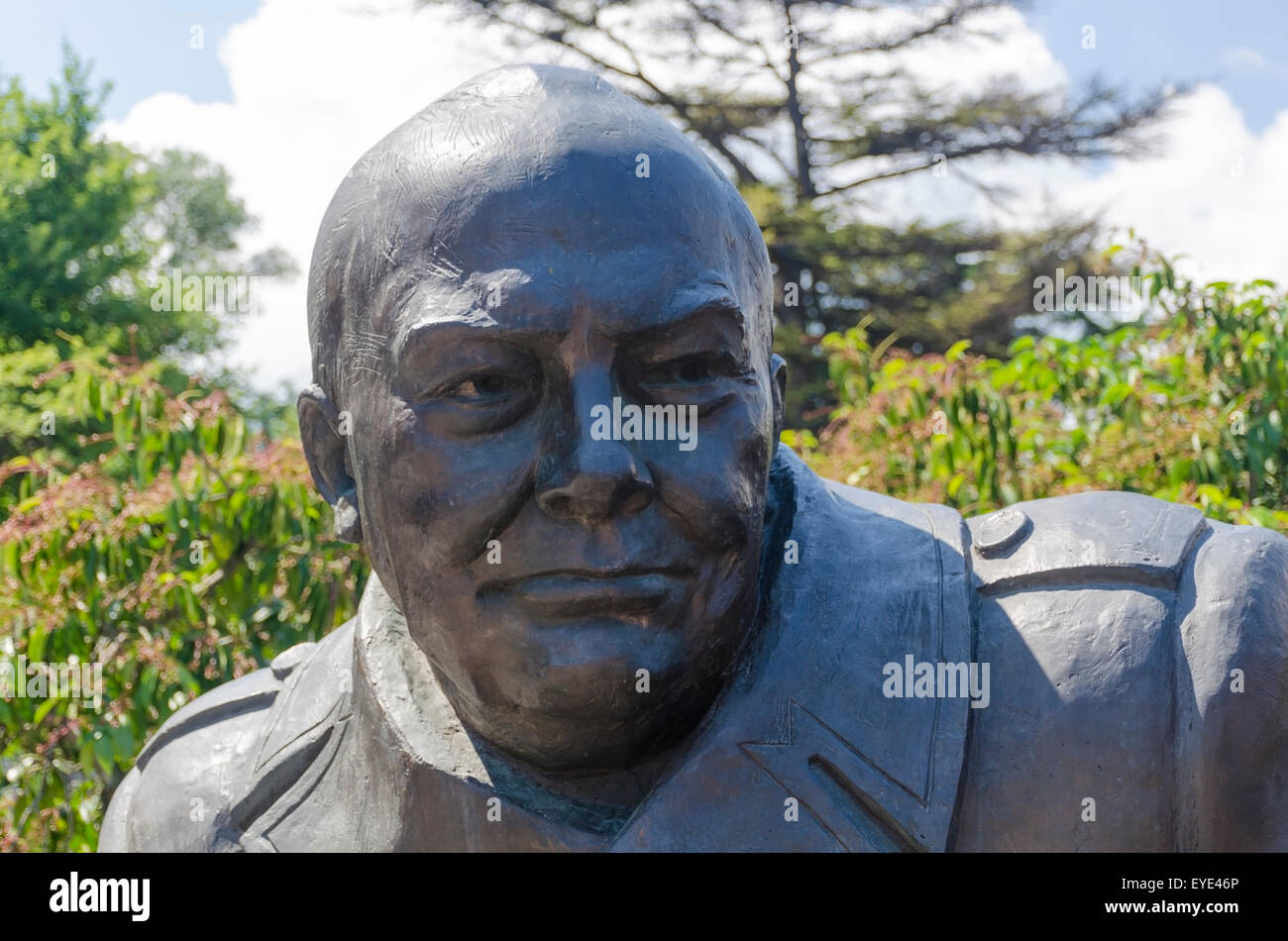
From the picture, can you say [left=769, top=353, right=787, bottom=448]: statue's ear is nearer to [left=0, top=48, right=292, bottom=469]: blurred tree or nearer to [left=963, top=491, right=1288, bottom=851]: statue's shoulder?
[left=963, top=491, right=1288, bottom=851]: statue's shoulder

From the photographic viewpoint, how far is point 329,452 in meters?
2.13

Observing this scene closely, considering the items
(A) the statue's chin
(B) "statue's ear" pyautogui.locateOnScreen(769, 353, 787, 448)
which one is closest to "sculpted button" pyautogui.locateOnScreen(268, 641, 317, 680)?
(A) the statue's chin

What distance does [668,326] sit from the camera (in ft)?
5.87

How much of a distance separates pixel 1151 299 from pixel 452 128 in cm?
341

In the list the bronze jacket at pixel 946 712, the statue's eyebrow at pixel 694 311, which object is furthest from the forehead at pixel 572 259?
the bronze jacket at pixel 946 712

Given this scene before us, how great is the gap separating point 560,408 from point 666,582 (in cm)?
27

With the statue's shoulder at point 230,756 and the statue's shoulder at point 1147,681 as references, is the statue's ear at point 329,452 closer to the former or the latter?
the statue's shoulder at point 230,756

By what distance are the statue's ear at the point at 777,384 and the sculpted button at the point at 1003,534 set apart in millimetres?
359

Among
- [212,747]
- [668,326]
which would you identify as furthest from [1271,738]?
[212,747]

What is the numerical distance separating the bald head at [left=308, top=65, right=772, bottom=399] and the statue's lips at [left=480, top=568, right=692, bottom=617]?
384 millimetres

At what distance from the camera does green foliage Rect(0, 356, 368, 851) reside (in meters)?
4.27

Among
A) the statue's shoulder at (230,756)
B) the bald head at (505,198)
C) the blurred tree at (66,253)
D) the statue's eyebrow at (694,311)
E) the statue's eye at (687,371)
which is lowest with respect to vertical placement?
the statue's shoulder at (230,756)

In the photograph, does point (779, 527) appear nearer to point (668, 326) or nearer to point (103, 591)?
point (668, 326)

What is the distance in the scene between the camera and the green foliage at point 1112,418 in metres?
4.32
